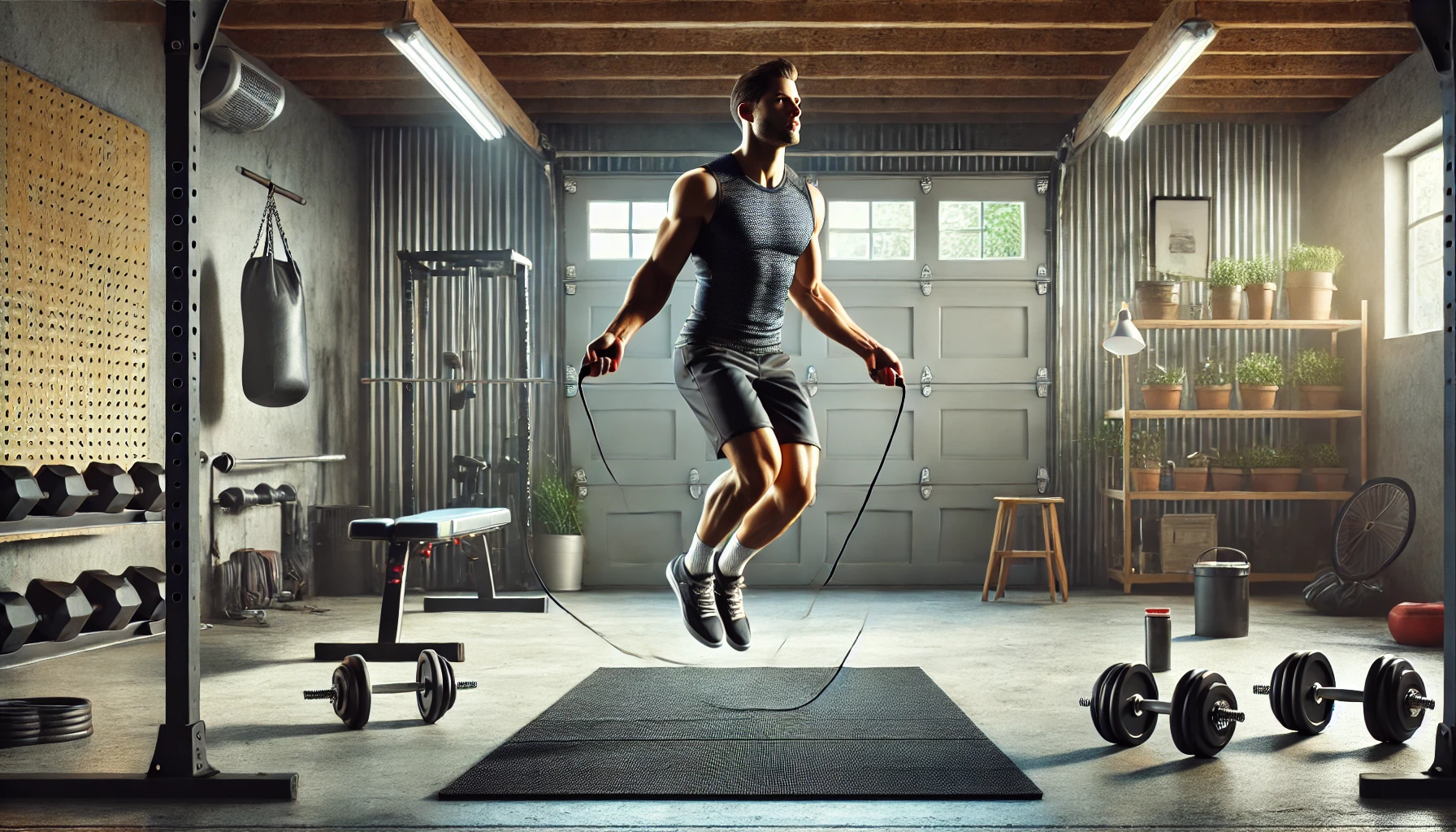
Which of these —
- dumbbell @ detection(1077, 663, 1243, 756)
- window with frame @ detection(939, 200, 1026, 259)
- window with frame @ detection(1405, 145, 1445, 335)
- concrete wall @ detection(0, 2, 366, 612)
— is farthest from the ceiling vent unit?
window with frame @ detection(1405, 145, 1445, 335)

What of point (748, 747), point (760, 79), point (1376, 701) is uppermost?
point (760, 79)

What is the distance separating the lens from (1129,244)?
8.35m

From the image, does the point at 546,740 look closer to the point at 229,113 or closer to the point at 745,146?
the point at 745,146

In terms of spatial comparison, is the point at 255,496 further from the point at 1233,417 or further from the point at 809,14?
the point at 1233,417

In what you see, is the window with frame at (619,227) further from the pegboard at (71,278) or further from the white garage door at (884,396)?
the pegboard at (71,278)

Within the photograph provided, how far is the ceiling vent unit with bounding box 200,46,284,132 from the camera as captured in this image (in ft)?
20.1

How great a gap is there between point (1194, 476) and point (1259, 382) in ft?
2.36

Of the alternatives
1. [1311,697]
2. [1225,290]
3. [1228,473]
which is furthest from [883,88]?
[1311,697]

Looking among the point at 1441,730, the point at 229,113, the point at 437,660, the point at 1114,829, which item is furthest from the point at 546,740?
the point at 229,113

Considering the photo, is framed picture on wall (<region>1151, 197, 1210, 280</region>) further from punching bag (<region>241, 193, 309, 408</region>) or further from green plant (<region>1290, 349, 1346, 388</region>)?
punching bag (<region>241, 193, 309, 408</region>)

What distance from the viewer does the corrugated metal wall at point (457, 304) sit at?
8.30 meters

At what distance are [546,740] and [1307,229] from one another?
6877 mm

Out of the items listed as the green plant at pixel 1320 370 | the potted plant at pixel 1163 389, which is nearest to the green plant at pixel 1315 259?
the green plant at pixel 1320 370

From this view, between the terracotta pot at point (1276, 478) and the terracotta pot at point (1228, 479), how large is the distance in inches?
3.8
